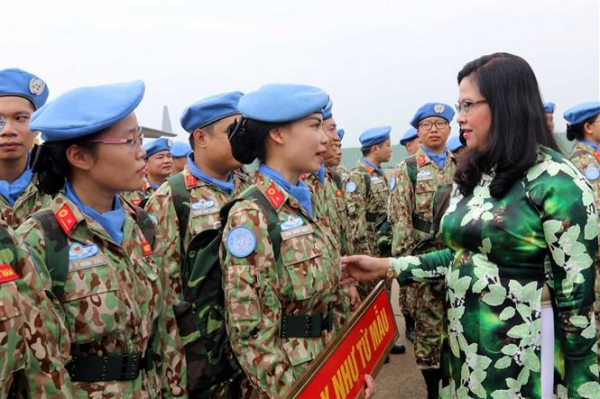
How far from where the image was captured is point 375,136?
7.58 m

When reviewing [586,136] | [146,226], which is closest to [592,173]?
[586,136]

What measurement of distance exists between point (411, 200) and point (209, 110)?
2483 millimetres

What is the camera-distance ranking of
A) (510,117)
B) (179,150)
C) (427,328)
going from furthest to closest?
(179,150), (427,328), (510,117)

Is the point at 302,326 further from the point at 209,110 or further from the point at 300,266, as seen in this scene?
the point at 209,110

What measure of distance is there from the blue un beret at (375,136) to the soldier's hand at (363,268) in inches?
207

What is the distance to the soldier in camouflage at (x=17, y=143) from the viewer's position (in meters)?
3.01

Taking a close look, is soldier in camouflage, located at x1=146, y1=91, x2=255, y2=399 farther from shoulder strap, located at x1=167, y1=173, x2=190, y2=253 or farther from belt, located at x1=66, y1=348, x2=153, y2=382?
belt, located at x1=66, y1=348, x2=153, y2=382

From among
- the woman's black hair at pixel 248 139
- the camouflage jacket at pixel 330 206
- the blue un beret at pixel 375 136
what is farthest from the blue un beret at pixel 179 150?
the woman's black hair at pixel 248 139

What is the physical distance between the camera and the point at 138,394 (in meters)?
1.67

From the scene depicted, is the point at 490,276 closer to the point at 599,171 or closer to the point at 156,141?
the point at 599,171

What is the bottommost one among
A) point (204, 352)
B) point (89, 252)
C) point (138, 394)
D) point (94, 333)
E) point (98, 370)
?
point (204, 352)

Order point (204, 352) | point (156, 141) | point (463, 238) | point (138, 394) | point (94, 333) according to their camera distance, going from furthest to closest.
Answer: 1. point (156, 141)
2. point (204, 352)
3. point (463, 238)
4. point (138, 394)
5. point (94, 333)

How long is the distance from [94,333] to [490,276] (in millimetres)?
1421

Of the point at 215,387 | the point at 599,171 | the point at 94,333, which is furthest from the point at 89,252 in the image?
the point at 599,171
